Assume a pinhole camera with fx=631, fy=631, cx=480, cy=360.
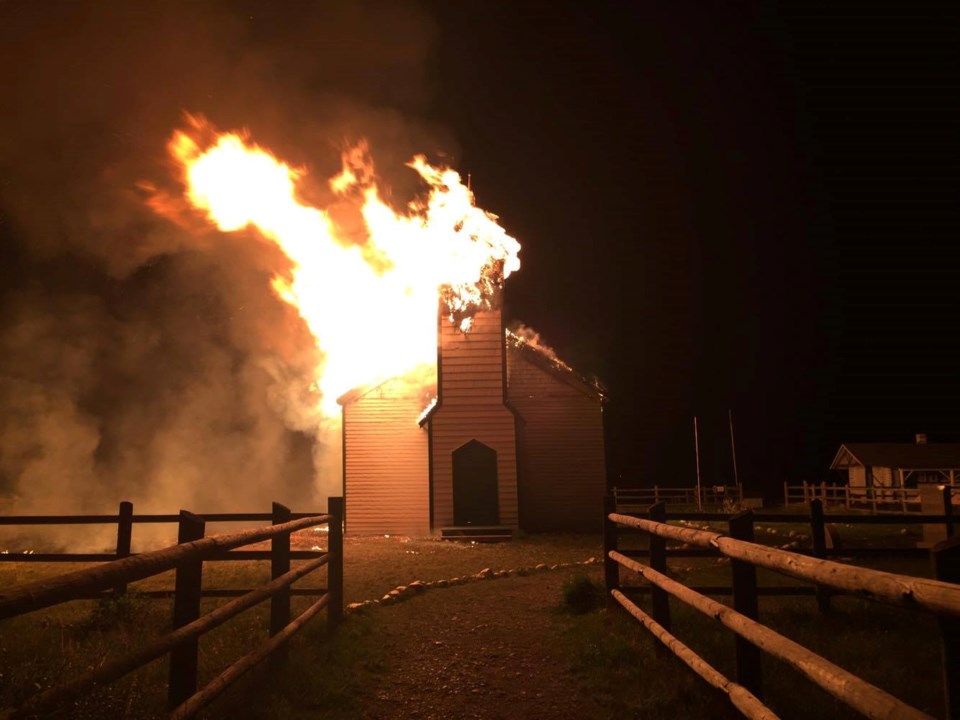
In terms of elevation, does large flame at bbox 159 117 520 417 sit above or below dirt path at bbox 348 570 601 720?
above

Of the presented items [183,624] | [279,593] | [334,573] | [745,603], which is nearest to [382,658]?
[334,573]

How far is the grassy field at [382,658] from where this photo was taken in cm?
462

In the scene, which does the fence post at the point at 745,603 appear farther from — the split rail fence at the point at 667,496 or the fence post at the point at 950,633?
the split rail fence at the point at 667,496

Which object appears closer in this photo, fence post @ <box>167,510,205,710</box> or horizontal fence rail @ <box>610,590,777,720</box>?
horizontal fence rail @ <box>610,590,777,720</box>

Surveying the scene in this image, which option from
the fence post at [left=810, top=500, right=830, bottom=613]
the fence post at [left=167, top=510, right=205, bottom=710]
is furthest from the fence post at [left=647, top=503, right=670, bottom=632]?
the fence post at [left=167, top=510, right=205, bottom=710]

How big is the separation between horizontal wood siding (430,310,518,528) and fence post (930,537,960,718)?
63.9 feet

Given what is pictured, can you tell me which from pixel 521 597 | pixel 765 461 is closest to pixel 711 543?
pixel 521 597

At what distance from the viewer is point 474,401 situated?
71.9ft

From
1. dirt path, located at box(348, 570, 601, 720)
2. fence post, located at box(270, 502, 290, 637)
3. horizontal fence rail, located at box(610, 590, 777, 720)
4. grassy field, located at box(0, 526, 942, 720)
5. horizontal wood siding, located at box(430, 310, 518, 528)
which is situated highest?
horizontal wood siding, located at box(430, 310, 518, 528)

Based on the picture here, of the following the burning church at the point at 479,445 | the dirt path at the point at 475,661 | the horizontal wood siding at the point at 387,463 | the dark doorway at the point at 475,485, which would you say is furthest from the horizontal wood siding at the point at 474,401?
the dirt path at the point at 475,661

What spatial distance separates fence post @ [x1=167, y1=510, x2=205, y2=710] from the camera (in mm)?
3656

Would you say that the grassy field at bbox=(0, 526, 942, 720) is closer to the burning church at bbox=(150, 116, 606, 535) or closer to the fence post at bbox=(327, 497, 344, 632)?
the fence post at bbox=(327, 497, 344, 632)

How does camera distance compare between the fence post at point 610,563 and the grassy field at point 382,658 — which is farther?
the fence post at point 610,563

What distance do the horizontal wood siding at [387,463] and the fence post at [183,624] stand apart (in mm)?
18760
